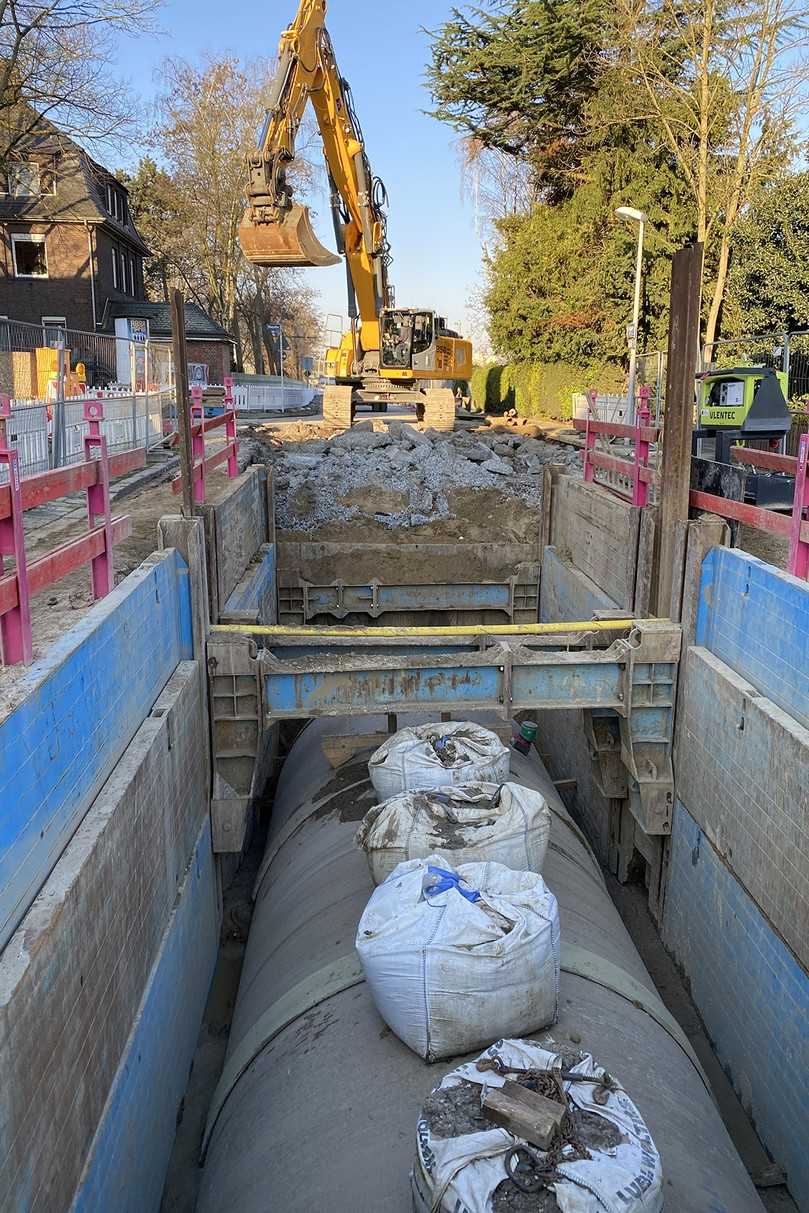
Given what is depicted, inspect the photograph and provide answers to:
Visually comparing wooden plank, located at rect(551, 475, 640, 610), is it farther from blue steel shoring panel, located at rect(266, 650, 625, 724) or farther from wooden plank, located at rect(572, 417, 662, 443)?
blue steel shoring panel, located at rect(266, 650, 625, 724)

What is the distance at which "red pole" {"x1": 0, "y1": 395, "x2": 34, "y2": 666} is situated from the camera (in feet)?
13.4

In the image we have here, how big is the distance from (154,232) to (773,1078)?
59.1 meters

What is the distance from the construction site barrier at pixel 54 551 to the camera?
411 cm

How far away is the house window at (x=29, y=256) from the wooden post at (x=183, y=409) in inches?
1263

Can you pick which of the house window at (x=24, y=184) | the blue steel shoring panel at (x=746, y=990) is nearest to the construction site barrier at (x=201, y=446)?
the blue steel shoring panel at (x=746, y=990)

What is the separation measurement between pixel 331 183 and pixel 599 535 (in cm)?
1110

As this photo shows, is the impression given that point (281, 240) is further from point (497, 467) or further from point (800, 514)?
point (800, 514)

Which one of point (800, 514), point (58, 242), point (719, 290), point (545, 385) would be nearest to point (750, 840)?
point (800, 514)

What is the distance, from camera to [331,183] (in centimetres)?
1805

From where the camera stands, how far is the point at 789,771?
5.89m

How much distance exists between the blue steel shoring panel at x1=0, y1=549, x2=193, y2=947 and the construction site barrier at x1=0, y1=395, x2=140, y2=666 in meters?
0.19

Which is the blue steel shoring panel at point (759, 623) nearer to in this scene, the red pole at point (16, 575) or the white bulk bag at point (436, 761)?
the white bulk bag at point (436, 761)

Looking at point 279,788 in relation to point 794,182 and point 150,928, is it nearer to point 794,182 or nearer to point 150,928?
point 150,928

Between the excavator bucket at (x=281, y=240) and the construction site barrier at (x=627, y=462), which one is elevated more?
the excavator bucket at (x=281, y=240)
